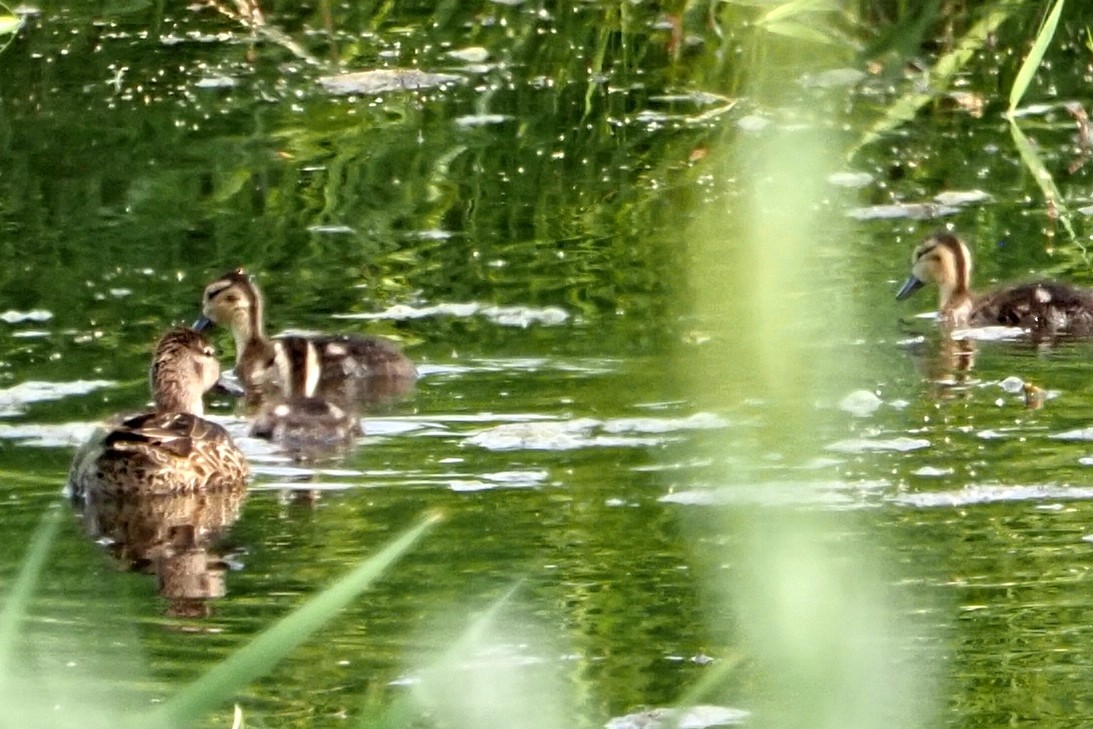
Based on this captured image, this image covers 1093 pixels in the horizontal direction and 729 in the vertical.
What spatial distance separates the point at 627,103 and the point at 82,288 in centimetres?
345

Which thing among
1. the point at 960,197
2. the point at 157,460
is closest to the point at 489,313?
the point at 157,460

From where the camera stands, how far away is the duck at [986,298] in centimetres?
727

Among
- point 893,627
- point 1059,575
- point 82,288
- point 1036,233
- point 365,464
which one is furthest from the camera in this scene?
point 1036,233

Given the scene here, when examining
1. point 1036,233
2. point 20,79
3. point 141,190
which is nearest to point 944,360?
point 1036,233

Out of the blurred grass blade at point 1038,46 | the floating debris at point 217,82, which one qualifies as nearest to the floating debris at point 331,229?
the floating debris at point 217,82

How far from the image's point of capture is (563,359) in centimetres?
688

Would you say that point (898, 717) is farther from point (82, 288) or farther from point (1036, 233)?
point (1036, 233)

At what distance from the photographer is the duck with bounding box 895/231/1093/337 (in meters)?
7.27

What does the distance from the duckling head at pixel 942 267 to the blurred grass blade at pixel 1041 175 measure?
1.21ft

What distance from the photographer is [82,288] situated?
7844mm

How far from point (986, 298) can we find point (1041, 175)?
4.89 feet

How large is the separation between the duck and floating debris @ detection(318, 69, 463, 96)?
3.52 metres

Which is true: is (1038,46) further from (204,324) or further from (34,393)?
(204,324)

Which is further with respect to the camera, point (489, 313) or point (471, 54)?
point (471, 54)
